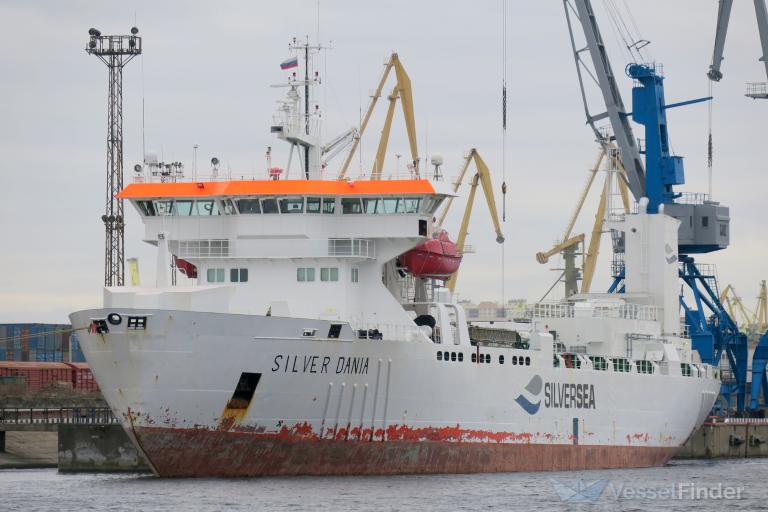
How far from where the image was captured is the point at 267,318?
141ft

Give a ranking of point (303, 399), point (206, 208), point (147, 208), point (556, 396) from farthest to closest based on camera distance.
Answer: point (556, 396) → point (147, 208) → point (206, 208) → point (303, 399)

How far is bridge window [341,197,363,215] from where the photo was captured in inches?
1896

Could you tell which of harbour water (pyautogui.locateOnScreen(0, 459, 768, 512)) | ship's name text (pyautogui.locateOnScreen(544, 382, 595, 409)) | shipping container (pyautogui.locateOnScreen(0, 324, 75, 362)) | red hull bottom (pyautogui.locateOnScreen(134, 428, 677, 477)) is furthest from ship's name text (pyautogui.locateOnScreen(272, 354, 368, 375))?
shipping container (pyautogui.locateOnScreen(0, 324, 75, 362))

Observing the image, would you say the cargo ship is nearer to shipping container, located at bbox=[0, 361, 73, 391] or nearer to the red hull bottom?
the red hull bottom

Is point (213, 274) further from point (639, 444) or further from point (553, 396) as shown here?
point (639, 444)

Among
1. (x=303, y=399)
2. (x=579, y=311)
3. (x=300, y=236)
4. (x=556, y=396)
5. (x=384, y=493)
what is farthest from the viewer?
(x=579, y=311)

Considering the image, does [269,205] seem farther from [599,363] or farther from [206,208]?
[599,363]

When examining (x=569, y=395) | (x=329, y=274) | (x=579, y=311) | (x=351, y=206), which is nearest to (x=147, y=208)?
(x=329, y=274)

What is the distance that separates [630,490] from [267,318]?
12.4 metres

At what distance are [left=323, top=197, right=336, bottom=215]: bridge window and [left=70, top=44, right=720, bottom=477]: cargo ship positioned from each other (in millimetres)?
43

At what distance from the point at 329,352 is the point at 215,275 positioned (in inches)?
227

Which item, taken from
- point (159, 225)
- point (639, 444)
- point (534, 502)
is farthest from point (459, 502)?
point (639, 444)

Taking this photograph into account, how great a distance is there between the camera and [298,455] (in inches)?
1751

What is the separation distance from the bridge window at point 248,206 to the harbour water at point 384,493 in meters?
8.43
